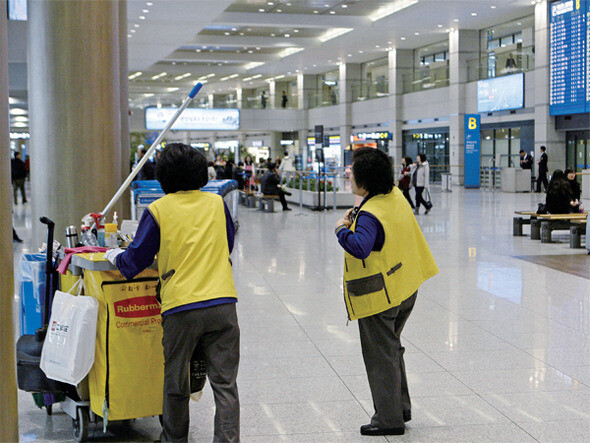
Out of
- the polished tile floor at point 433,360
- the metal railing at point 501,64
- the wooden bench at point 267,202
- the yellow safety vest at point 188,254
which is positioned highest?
the metal railing at point 501,64

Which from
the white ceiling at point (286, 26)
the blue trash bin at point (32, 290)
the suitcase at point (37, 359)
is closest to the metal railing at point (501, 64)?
the white ceiling at point (286, 26)

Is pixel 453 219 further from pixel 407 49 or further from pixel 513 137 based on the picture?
pixel 407 49

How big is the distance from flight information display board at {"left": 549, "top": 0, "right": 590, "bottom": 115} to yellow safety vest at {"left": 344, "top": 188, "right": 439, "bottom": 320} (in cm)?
2302

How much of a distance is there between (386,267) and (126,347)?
52.6 inches

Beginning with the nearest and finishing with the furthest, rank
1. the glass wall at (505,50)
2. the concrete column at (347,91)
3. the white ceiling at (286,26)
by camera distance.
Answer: the white ceiling at (286,26) < the glass wall at (505,50) < the concrete column at (347,91)

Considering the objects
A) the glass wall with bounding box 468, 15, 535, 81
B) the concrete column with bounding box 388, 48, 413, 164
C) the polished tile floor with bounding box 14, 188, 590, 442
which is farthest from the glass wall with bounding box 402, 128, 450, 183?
the polished tile floor with bounding box 14, 188, 590, 442

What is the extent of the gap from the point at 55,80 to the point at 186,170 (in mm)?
2766

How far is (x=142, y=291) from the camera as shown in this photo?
3609 mm

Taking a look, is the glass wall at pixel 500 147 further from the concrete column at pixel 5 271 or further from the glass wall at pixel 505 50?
the concrete column at pixel 5 271

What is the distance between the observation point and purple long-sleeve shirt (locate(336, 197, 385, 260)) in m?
3.66

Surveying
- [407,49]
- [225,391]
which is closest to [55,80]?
[225,391]

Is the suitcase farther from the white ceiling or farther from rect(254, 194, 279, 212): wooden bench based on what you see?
rect(254, 194, 279, 212): wooden bench

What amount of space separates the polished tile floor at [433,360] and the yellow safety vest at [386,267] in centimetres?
73

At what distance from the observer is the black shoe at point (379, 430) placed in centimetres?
393
